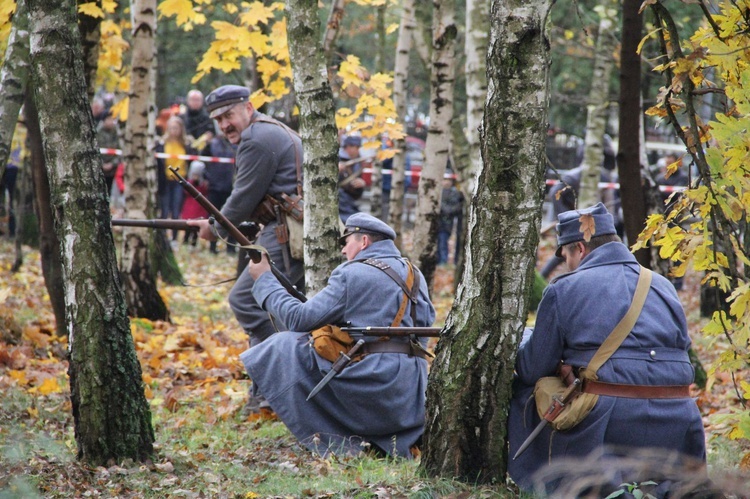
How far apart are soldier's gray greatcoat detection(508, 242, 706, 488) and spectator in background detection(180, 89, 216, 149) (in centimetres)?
1380

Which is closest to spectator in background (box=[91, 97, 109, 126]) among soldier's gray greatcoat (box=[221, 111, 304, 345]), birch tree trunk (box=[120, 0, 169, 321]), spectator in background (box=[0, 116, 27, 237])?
spectator in background (box=[0, 116, 27, 237])

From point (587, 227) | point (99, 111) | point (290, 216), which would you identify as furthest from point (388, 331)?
point (99, 111)

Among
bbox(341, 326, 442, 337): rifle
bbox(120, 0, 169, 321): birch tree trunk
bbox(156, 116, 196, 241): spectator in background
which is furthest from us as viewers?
bbox(156, 116, 196, 241): spectator in background

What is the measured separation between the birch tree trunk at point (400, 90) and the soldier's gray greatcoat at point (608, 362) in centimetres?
688

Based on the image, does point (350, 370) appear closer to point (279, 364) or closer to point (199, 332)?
point (279, 364)

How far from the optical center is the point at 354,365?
5977 millimetres

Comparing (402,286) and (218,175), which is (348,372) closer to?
(402,286)

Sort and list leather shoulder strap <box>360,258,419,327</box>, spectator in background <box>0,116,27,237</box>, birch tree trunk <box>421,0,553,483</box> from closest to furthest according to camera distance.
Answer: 1. birch tree trunk <box>421,0,553,483</box>
2. leather shoulder strap <box>360,258,419,327</box>
3. spectator in background <box>0,116,27,237</box>

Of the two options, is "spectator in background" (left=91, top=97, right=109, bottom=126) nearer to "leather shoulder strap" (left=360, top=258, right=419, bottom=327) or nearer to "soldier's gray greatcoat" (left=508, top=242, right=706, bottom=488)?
"leather shoulder strap" (left=360, top=258, right=419, bottom=327)

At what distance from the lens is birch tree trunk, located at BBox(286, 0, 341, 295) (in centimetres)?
649

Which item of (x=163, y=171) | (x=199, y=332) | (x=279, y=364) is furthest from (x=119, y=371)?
(x=163, y=171)

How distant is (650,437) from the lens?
15.3 ft

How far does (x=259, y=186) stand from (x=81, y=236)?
246 cm

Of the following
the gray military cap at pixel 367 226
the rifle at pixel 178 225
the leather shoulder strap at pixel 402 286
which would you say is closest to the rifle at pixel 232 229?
the rifle at pixel 178 225
